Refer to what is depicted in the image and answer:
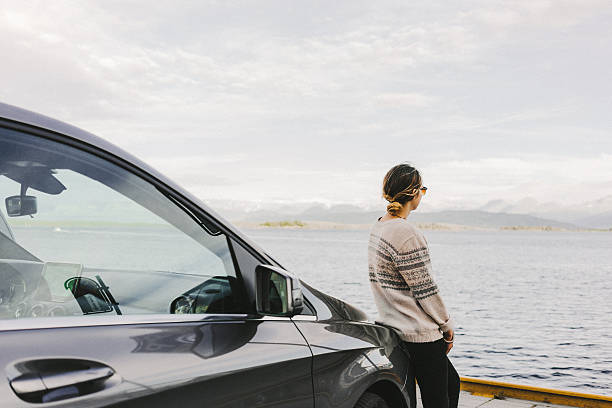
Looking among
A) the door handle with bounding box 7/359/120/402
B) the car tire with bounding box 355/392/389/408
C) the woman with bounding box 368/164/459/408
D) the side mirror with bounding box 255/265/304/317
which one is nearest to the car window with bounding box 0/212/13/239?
the door handle with bounding box 7/359/120/402

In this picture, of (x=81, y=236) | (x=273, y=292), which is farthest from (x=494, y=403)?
(x=81, y=236)

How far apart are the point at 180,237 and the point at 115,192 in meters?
0.32

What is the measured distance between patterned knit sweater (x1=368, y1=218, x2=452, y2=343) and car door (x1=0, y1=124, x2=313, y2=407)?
1247 mm

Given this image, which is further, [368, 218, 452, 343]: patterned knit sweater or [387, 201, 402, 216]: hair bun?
[387, 201, 402, 216]: hair bun

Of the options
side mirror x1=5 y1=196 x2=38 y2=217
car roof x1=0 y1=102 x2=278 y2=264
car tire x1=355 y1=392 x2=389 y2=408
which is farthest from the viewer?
car tire x1=355 y1=392 x2=389 y2=408

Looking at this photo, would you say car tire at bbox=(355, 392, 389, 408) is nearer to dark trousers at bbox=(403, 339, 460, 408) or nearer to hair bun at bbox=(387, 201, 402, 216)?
dark trousers at bbox=(403, 339, 460, 408)

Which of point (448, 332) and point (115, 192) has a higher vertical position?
point (115, 192)

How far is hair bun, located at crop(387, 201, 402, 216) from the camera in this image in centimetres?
368

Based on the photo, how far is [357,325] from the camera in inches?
118

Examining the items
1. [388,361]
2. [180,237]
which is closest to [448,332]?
[388,361]

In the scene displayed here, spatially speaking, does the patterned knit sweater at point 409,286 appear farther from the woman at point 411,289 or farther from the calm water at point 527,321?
the calm water at point 527,321

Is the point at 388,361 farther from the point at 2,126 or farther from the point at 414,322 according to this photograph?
the point at 2,126

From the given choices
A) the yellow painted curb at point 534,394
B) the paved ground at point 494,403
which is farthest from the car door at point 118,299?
the yellow painted curb at point 534,394

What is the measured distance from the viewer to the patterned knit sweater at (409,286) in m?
3.57
